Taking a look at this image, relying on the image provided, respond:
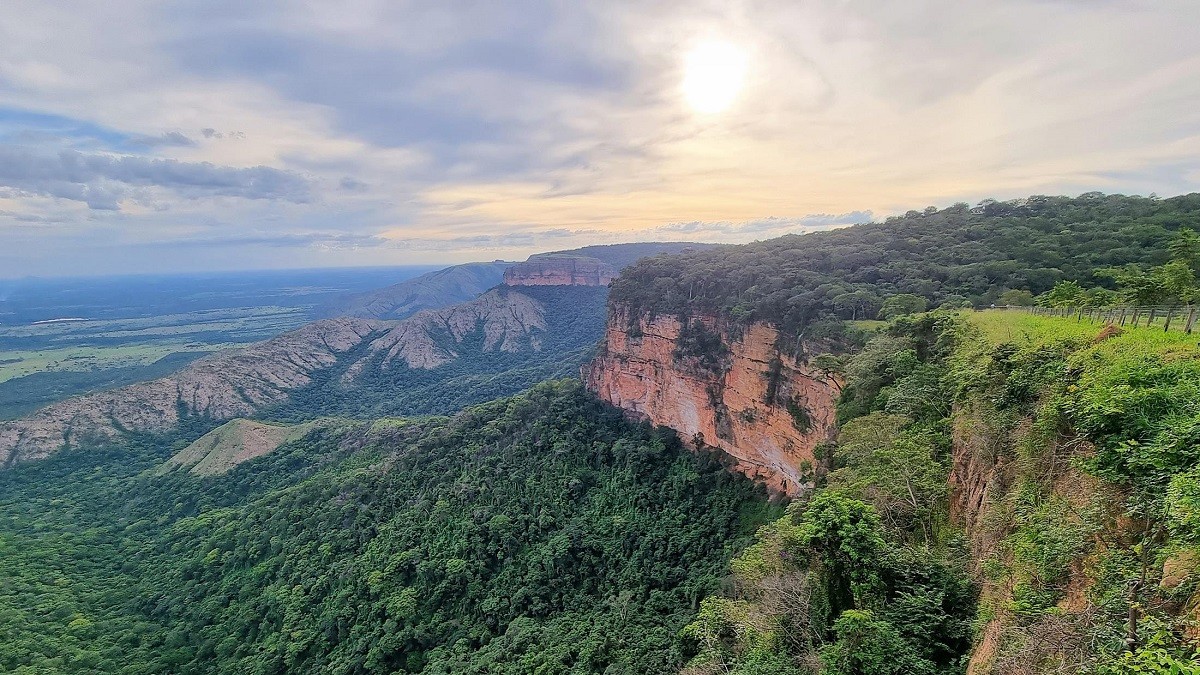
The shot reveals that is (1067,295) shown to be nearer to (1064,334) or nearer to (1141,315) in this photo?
(1141,315)

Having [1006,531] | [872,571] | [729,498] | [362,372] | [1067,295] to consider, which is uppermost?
[1067,295]

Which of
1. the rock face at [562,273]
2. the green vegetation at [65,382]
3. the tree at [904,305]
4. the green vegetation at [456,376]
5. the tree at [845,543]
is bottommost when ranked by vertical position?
the green vegetation at [456,376]

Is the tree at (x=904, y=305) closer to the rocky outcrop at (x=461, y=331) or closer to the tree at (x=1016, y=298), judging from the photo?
the tree at (x=1016, y=298)

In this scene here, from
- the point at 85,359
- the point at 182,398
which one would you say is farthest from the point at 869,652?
the point at 85,359

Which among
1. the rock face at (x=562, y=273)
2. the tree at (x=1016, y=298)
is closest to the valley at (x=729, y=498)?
the tree at (x=1016, y=298)

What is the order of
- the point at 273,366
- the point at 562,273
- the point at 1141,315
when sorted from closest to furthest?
the point at 1141,315, the point at 273,366, the point at 562,273

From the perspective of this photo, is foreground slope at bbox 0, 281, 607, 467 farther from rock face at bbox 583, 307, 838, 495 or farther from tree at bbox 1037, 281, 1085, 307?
tree at bbox 1037, 281, 1085, 307
